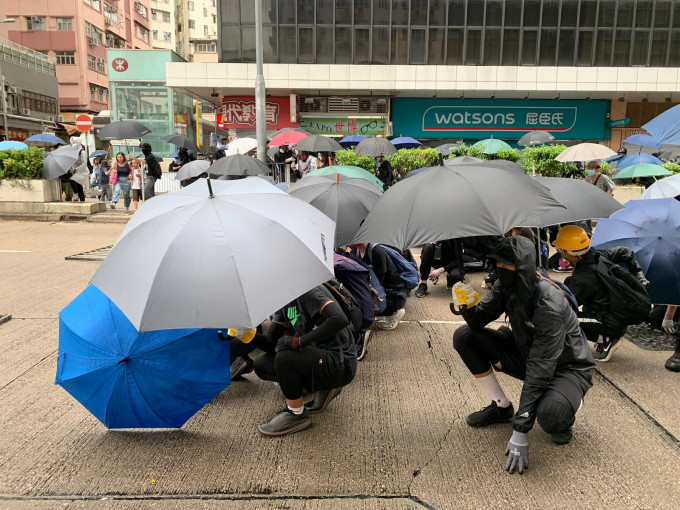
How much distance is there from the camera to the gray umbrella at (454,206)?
121 inches

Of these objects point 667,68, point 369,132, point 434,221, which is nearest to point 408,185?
point 434,221

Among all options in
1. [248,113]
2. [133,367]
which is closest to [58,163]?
[133,367]

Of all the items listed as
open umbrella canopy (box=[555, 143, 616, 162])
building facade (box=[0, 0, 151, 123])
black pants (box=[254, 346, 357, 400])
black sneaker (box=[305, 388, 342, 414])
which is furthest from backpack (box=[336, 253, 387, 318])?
building facade (box=[0, 0, 151, 123])

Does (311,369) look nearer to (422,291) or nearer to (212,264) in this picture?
(212,264)

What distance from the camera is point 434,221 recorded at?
315 cm

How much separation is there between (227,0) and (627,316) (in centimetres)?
2803

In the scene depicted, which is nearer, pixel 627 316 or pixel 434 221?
pixel 434 221

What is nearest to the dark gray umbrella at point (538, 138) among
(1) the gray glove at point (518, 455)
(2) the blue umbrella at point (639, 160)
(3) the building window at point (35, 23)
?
(2) the blue umbrella at point (639, 160)

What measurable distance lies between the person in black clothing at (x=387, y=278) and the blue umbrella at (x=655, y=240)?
1.92 metres

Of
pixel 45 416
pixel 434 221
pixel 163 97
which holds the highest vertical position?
pixel 163 97

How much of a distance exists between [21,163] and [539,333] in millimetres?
14387

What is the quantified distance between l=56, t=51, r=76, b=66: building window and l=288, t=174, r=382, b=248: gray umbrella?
179ft

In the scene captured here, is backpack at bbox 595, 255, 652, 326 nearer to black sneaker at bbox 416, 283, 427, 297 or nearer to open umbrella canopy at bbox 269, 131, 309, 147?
black sneaker at bbox 416, 283, 427, 297

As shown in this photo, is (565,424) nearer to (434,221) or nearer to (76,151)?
(434,221)
